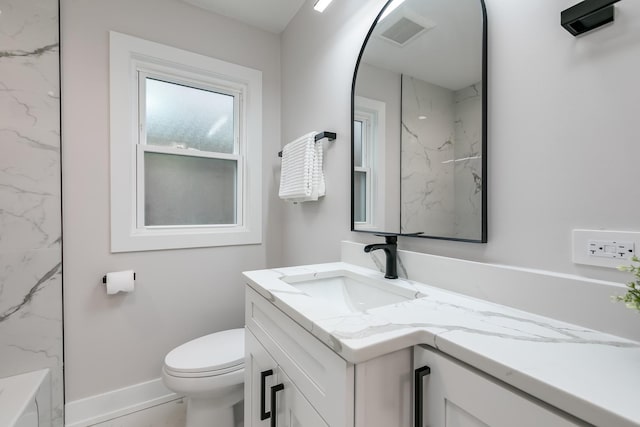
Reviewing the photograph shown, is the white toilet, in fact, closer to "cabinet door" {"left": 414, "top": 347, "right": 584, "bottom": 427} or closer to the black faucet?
the black faucet

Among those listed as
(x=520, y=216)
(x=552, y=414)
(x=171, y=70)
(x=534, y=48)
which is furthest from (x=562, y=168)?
(x=171, y=70)

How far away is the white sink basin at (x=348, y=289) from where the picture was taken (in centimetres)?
107

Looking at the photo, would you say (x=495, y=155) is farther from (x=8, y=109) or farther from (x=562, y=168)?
(x=8, y=109)

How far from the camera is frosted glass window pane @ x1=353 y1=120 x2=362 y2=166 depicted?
1.38 m

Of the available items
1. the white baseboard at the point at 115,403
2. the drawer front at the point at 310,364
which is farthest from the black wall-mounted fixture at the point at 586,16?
the white baseboard at the point at 115,403

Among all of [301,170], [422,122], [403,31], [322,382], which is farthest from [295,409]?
[403,31]

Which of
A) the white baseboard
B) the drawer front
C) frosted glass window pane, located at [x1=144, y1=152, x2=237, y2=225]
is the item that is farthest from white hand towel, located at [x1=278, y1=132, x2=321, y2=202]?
the white baseboard

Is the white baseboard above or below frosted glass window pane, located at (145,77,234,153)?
below

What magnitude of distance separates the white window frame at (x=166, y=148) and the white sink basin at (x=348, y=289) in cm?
98

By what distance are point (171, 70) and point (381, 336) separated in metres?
2.03

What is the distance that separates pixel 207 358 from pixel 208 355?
3 centimetres

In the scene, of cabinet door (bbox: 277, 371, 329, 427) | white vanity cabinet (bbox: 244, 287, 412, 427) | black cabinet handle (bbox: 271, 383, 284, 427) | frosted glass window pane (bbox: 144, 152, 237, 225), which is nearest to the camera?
white vanity cabinet (bbox: 244, 287, 412, 427)

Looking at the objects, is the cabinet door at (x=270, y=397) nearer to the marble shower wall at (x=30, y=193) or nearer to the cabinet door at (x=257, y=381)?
the cabinet door at (x=257, y=381)

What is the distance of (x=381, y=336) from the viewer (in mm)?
588
